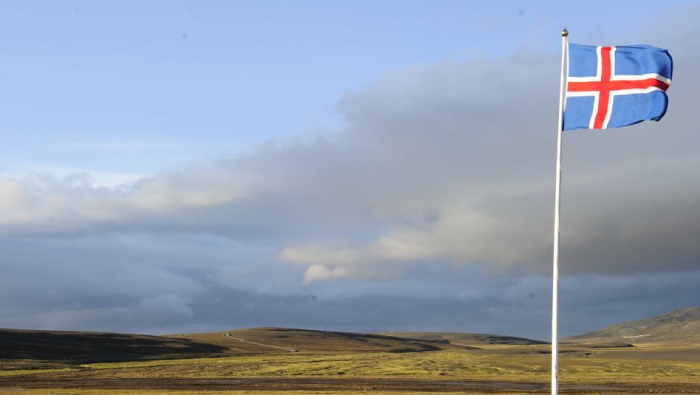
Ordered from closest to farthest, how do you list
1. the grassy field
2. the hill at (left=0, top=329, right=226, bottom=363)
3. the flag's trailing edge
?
the flag's trailing edge → the grassy field → the hill at (left=0, top=329, right=226, bottom=363)

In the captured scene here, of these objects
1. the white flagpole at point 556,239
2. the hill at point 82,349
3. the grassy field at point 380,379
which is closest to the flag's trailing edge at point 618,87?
the white flagpole at point 556,239

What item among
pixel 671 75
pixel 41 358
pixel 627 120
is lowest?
pixel 41 358

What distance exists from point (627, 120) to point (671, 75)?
2192mm

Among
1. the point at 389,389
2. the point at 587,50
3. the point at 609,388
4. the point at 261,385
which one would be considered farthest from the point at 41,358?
the point at 587,50

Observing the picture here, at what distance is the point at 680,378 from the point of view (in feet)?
290

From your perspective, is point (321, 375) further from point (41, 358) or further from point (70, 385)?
point (41, 358)

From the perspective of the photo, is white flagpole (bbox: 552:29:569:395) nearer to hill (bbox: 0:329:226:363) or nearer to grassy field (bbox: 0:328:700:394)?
grassy field (bbox: 0:328:700:394)

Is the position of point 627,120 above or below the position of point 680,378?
above

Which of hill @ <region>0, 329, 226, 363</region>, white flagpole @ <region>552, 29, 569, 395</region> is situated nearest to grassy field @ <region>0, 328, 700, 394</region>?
hill @ <region>0, 329, 226, 363</region>

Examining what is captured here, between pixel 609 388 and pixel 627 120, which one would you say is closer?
pixel 627 120

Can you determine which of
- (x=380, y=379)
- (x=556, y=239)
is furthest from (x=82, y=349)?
(x=556, y=239)

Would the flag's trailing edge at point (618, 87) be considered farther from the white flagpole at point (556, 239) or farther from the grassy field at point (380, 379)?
the grassy field at point (380, 379)

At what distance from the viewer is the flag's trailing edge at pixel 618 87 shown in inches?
1034

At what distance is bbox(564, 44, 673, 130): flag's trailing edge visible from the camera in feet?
86.2
